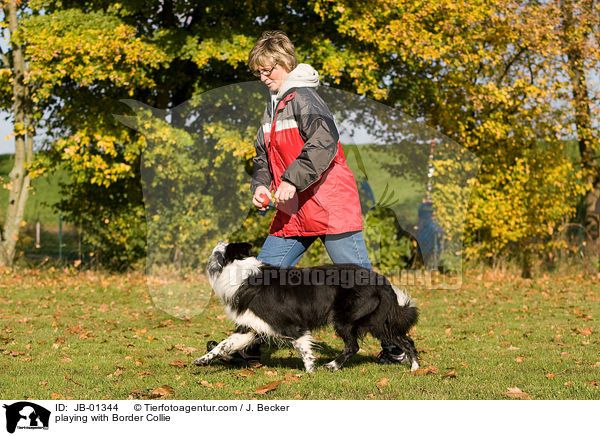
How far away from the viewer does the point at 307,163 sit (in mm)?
3842

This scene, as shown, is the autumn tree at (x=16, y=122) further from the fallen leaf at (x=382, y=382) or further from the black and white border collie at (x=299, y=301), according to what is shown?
the fallen leaf at (x=382, y=382)

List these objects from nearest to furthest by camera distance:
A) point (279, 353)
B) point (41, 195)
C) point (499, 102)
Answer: point (279, 353), point (499, 102), point (41, 195)

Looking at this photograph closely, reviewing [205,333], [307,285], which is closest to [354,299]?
[307,285]

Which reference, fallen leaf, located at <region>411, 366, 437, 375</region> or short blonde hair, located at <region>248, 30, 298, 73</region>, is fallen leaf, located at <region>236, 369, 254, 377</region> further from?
short blonde hair, located at <region>248, 30, 298, 73</region>

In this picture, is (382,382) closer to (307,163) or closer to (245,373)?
(245,373)

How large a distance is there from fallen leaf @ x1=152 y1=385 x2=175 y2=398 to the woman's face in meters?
2.13

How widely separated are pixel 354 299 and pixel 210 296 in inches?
187

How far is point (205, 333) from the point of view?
6410 millimetres

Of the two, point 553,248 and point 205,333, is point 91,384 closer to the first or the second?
point 205,333

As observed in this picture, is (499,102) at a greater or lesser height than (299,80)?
greater

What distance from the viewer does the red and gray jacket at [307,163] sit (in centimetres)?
387

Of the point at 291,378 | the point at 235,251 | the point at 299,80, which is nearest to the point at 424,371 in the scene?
the point at 291,378
